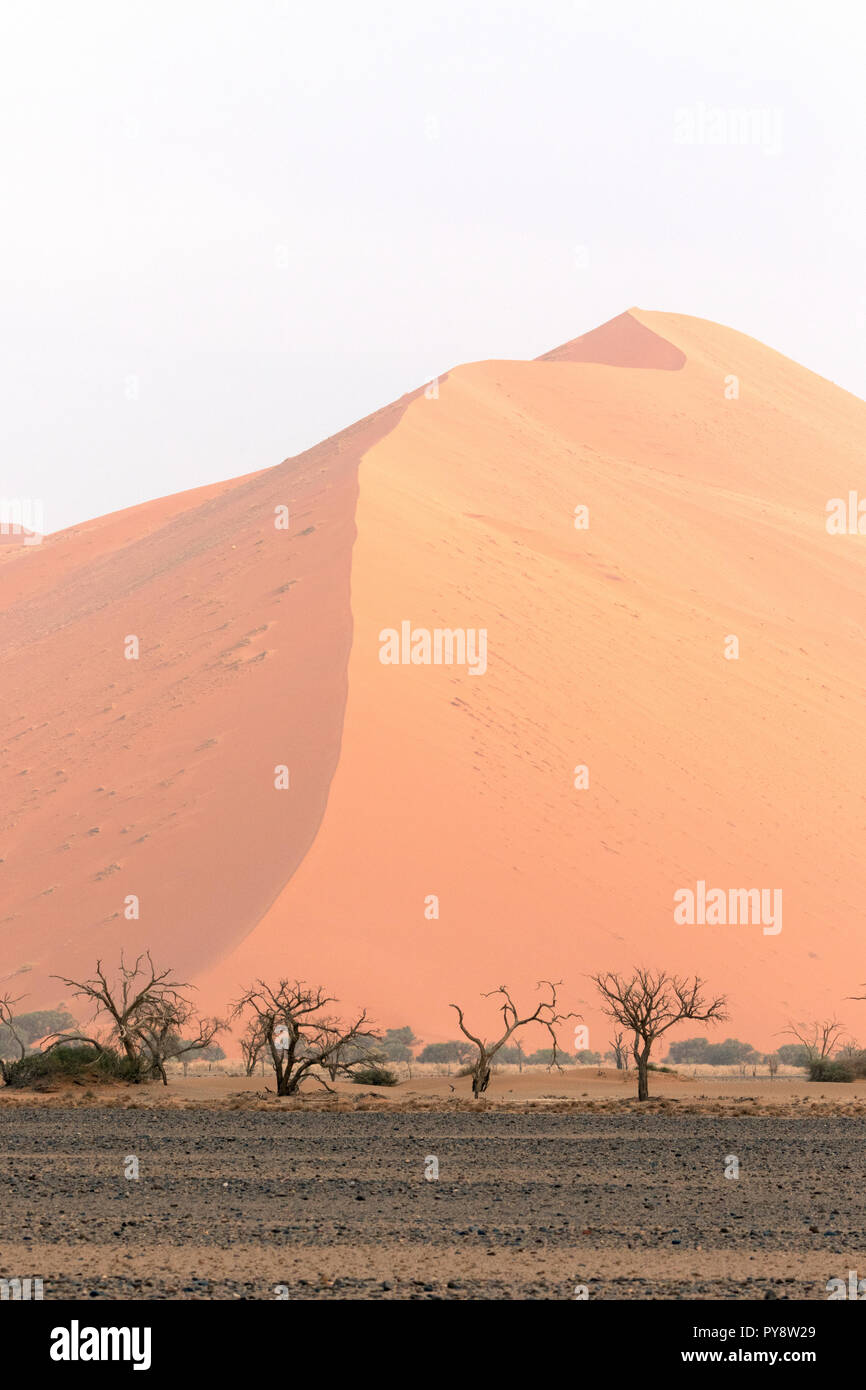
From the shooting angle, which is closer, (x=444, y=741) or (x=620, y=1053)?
(x=620, y=1053)

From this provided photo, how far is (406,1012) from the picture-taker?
97.5 ft

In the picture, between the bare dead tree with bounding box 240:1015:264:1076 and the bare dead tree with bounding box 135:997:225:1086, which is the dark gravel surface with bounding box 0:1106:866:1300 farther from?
the bare dead tree with bounding box 240:1015:264:1076

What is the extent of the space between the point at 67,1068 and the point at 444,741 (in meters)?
17.7

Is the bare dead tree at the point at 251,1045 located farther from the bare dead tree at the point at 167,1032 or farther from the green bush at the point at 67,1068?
the green bush at the point at 67,1068

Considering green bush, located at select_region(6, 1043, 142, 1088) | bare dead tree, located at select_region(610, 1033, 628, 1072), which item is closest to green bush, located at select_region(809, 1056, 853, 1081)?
bare dead tree, located at select_region(610, 1033, 628, 1072)

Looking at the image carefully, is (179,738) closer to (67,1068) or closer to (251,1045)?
(251,1045)

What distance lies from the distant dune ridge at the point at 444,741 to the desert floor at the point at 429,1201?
13.2m

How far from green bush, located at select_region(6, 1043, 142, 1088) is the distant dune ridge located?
23.4 ft

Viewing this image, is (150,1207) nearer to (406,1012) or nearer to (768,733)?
(406,1012)

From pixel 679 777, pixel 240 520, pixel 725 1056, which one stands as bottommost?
pixel 725 1056

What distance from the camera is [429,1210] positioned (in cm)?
958

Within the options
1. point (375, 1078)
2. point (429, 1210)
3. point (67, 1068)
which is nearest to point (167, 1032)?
point (67, 1068)

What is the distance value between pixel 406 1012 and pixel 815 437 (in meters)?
55.9
